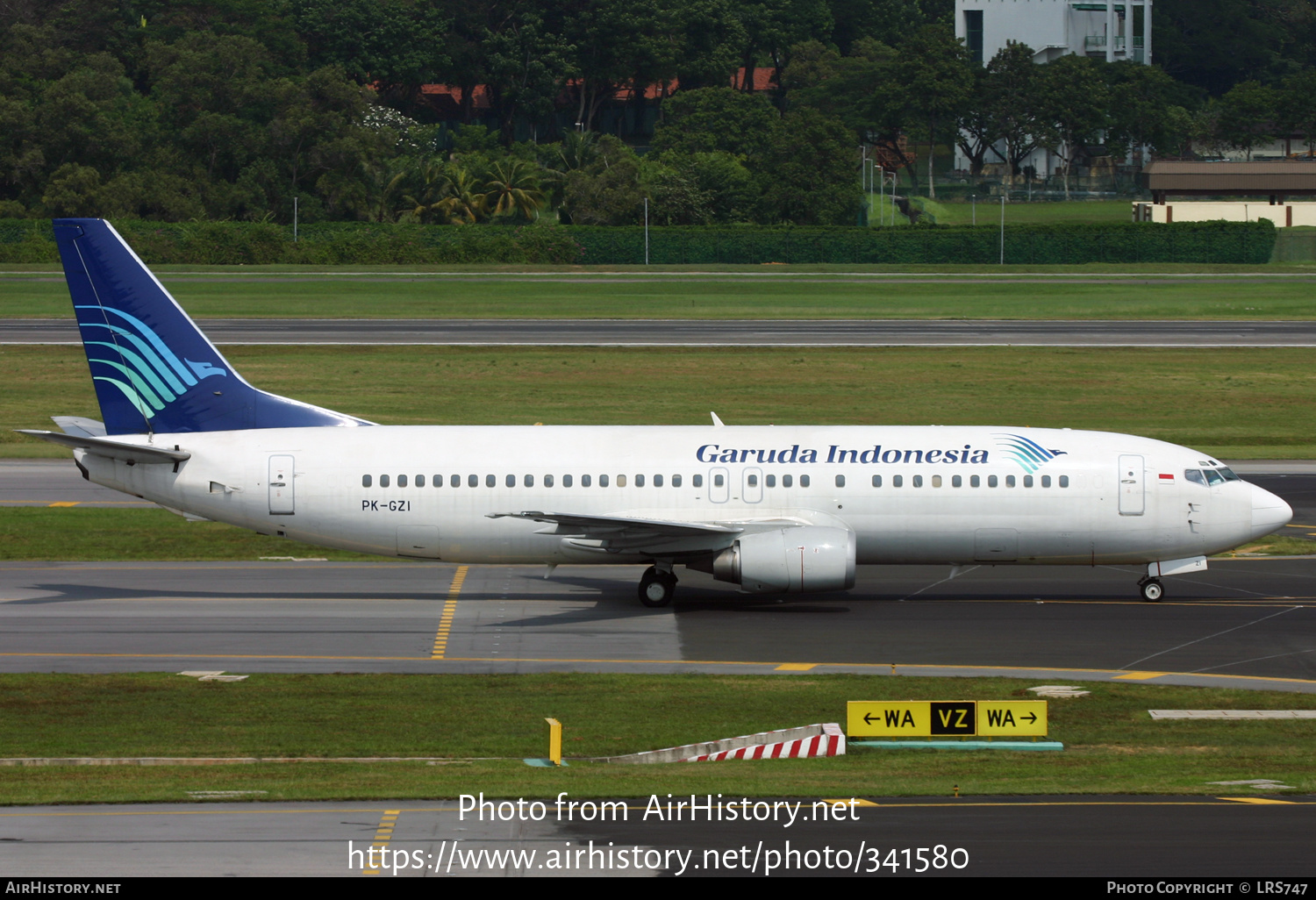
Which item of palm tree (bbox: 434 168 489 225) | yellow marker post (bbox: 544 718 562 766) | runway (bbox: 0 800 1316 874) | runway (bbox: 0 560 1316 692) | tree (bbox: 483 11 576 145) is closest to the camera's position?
runway (bbox: 0 800 1316 874)

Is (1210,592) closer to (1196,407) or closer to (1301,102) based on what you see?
(1196,407)

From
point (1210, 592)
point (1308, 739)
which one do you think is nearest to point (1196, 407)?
point (1210, 592)

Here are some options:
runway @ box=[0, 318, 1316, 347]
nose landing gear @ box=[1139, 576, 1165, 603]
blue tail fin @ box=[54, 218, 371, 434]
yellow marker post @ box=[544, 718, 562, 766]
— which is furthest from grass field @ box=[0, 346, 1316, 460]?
yellow marker post @ box=[544, 718, 562, 766]

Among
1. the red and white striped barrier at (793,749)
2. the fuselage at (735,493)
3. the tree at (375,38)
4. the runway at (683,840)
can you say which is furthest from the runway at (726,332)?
the tree at (375,38)

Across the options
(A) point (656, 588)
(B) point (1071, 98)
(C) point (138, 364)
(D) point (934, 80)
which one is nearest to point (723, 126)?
(D) point (934, 80)

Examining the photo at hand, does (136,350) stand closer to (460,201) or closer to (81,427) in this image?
(81,427)

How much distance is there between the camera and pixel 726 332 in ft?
295

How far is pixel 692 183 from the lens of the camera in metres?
159

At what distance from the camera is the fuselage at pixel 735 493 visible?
34.5 meters

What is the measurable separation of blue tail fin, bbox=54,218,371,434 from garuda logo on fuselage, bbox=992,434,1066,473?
57.9ft

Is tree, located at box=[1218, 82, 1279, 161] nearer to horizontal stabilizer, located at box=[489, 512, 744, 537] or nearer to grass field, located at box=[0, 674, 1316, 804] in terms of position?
horizontal stabilizer, located at box=[489, 512, 744, 537]

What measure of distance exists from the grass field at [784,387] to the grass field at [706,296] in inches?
833

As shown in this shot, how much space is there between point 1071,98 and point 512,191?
70.9m

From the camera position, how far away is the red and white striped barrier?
2323cm
